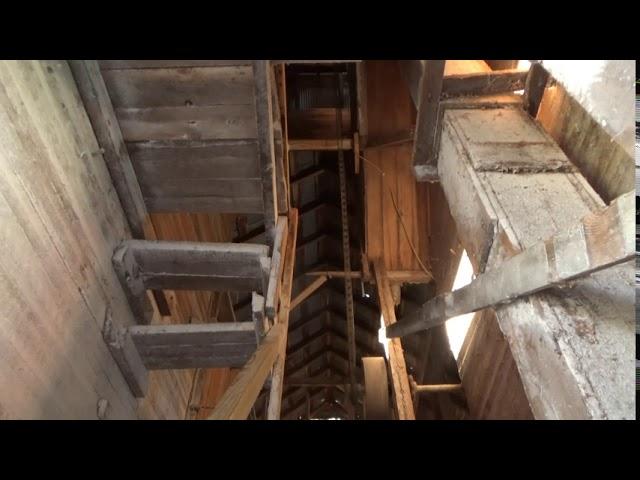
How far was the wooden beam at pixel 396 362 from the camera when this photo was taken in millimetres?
5746

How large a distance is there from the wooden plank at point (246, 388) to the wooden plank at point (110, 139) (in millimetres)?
1485

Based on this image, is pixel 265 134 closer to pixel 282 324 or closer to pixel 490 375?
pixel 282 324

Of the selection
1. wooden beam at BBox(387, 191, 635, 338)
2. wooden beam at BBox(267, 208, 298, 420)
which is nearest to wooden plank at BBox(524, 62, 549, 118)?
wooden beam at BBox(387, 191, 635, 338)

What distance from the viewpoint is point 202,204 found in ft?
13.2

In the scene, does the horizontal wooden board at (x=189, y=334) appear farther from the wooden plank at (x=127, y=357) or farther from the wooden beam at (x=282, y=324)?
the wooden beam at (x=282, y=324)

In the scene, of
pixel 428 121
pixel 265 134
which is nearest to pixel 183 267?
pixel 265 134

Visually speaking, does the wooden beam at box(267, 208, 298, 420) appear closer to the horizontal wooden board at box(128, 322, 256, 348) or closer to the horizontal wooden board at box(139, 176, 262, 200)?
the horizontal wooden board at box(128, 322, 256, 348)

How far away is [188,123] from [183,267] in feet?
3.70

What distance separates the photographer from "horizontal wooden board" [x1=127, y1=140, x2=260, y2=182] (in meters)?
3.61

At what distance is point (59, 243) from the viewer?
2.80 metres

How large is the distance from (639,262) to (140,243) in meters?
3.23

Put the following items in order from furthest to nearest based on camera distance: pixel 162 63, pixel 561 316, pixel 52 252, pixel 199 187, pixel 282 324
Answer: pixel 282 324 < pixel 199 187 < pixel 162 63 < pixel 52 252 < pixel 561 316

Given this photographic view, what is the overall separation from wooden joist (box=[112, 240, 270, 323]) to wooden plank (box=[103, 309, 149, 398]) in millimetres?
314
